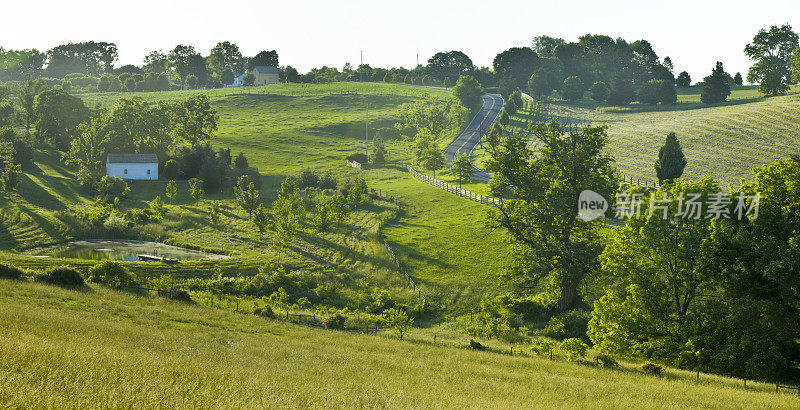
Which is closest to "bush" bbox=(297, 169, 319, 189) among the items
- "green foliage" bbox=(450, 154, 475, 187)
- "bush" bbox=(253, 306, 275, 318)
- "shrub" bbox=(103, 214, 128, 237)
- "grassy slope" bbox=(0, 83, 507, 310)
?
"grassy slope" bbox=(0, 83, 507, 310)

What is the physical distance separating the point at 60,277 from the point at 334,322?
1843 centimetres

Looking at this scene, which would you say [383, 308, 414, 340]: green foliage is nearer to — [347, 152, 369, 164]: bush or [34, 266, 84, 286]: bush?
[34, 266, 84, 286]: bush

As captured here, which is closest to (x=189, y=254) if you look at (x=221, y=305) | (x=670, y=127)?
(x=221, y=305)

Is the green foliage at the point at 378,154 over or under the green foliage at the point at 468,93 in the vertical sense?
under

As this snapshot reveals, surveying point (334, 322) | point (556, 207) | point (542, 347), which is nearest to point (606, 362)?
Answer: point (542, 347)

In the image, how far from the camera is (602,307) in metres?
34.1

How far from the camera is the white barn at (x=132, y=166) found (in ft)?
298

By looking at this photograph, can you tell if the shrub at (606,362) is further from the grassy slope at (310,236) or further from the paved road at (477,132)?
the paved road at (477,132)

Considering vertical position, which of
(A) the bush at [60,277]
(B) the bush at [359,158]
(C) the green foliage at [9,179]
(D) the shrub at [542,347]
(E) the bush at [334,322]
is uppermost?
(B) the bush at [359,158]

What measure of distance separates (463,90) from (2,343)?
14023 cm

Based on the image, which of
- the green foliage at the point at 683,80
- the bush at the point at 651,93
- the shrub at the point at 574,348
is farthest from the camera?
the green foliage at the point at 683,80

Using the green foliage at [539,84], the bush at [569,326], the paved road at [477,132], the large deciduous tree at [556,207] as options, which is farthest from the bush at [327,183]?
the green foliage at [539,84]

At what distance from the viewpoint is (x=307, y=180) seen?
88938 mm

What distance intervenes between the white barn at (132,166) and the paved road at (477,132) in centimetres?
5138
